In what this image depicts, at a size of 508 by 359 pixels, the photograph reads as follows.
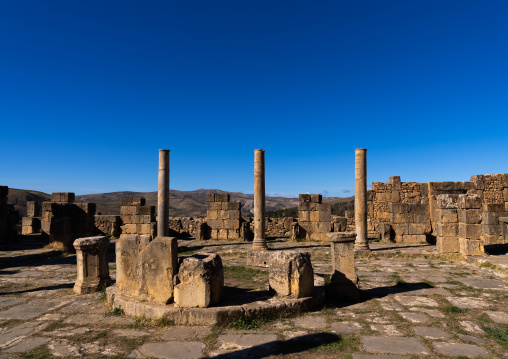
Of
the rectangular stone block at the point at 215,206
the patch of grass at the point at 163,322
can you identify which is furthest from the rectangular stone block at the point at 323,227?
the patch of grass at the point at 163,322

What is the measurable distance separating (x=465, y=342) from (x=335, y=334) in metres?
1.71

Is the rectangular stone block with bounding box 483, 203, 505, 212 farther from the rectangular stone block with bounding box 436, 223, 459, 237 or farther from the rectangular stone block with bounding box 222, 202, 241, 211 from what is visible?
the rectangular stone block with bounding box 222, 202, 241, 211

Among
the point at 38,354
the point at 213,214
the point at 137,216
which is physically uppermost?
the point at 213,214

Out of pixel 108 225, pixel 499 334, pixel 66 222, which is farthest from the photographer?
pixel 108 225

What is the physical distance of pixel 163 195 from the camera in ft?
48.3

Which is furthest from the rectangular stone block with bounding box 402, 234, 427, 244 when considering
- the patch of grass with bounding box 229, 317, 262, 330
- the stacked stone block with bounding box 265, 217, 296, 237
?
the patch of grass with bounding box 229, 317, 262, 330

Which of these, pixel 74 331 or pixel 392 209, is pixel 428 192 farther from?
pixel 74 331

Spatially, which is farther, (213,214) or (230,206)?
(213,214)

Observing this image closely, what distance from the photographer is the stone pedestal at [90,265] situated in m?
7.50

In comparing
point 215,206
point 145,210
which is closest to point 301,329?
point 215,206

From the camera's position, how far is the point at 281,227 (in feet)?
66.3

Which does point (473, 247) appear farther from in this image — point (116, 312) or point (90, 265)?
point (90, 265)

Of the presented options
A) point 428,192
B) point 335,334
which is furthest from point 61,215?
point 428,192

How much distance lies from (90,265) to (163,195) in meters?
7.21
